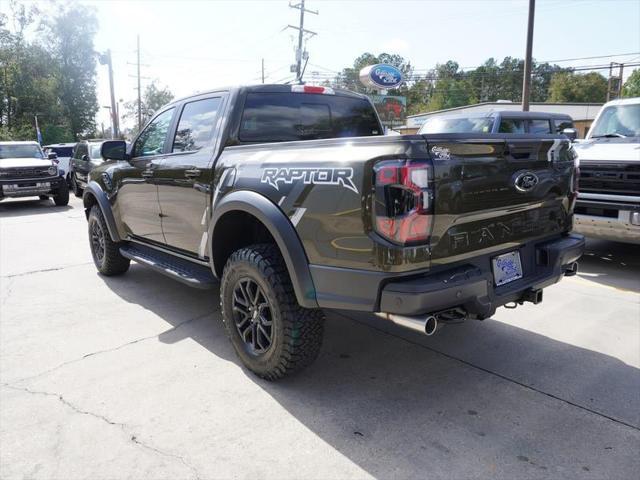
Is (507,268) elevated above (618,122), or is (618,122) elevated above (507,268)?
(618,122)

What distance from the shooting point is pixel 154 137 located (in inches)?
183

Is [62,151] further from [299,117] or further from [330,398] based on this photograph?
[330,398]

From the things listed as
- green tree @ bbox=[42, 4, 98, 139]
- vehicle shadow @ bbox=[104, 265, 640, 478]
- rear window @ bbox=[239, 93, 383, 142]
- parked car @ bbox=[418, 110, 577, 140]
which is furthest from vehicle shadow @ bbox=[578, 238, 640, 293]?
green tree @ bbox=[42, 4, 98, 139]

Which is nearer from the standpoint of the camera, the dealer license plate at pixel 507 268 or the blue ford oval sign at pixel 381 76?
the dealer license plate at pixel 507 268

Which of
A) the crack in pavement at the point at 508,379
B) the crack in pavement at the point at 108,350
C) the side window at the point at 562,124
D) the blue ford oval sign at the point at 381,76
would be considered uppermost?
the blue ford oval sign at the point at 381,76

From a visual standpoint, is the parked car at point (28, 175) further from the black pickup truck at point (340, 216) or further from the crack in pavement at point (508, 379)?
the crack in pavement at point (508, 379)

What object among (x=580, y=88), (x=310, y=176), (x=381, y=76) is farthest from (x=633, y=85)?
(x=310, y=176)

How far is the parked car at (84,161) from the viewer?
13.8 metres

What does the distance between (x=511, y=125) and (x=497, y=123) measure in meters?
0.58

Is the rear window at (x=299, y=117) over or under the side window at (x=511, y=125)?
under

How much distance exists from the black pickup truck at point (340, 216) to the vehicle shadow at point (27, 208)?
959 centimetres

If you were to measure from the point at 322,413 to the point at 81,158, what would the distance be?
561 inches

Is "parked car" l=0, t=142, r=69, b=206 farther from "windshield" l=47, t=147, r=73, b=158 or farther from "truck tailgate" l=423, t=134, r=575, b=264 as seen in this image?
"truck tailgate" l=423, t=134, r=575, b=264

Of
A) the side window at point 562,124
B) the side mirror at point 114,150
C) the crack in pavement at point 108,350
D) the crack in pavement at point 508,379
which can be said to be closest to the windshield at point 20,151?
the side mirror at point 114,150
